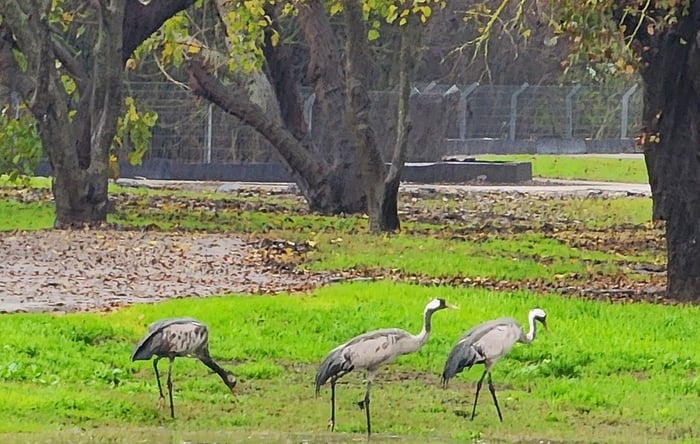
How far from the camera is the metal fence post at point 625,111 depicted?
51.9 meters

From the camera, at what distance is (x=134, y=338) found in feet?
44.6

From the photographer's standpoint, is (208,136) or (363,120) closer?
(363,120)

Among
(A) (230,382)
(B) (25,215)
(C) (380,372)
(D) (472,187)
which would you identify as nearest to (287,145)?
(B) (25,215)

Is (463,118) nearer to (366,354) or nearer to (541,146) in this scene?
(541,146)

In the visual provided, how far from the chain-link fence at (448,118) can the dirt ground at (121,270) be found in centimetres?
2011

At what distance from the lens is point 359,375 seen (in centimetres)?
1289

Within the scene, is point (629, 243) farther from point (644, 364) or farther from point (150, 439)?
point (150, 439)

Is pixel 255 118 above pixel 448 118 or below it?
above

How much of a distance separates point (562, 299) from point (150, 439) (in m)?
6.66

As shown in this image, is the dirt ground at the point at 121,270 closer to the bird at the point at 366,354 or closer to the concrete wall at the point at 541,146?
the bird at the point at 366,354

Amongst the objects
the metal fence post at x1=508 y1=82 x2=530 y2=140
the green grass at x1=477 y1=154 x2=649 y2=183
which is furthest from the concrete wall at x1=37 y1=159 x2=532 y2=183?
the metal fence post at x1=508 y1=82 x2=530 y2=140

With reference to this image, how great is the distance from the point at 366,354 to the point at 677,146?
7.41 metres

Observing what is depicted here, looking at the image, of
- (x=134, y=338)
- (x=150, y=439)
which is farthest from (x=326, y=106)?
(x=150, y=439)

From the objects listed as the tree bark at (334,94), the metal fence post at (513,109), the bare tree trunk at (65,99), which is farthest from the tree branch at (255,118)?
the metal fence post at (513,109)
